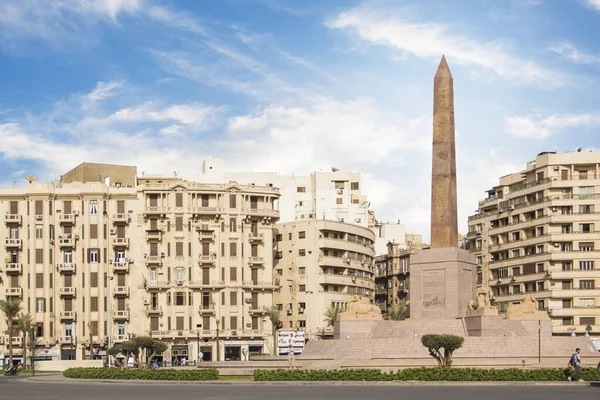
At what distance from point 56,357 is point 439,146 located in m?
50.0

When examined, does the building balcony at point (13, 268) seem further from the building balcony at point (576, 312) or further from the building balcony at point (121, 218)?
the building balcony at point (576, 312)

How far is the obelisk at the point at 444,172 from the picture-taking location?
66.7 metres

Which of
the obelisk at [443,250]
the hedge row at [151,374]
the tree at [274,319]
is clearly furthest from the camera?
the tree at [274,319]

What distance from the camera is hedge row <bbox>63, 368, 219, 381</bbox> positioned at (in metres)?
53.0

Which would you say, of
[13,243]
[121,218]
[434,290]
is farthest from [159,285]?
[434,290]

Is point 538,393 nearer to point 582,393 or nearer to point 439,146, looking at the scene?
point 582,393

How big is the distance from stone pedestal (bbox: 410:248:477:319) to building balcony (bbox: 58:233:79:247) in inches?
1879

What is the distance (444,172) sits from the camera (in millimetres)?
66750

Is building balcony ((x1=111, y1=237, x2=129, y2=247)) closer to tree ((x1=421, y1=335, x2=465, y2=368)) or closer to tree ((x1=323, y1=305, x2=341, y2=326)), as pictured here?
tree ((x1=323, y1=305, x2=341, y2=326))

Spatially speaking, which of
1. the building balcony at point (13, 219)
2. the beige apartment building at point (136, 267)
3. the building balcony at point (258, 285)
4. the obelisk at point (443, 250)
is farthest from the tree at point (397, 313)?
the obelisk at point (443, 250)

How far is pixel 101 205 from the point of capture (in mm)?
107938

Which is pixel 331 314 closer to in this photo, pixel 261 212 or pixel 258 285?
pixel 258 285

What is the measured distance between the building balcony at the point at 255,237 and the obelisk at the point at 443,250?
4352 cm

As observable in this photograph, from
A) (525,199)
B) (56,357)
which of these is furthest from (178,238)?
(525,199)
